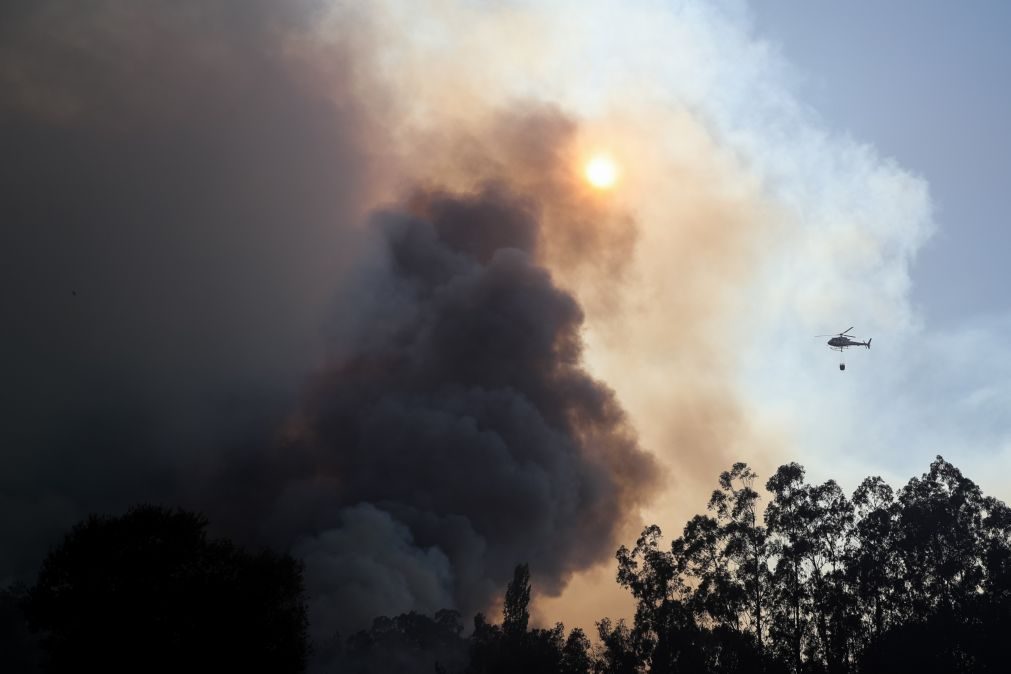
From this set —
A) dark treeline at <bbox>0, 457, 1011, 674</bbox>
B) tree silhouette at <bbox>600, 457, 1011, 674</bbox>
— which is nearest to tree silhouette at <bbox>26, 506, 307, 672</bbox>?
dark treeline at <bbox>0, 457, 1011, 674</bbox>

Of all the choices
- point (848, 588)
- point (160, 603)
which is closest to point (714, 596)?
point (848, 588)

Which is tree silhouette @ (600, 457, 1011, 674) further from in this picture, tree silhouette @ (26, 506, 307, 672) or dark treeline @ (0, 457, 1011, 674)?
tree silhouette @ (26, 506, 307, 672)

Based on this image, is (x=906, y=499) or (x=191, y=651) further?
(x=906, y=499)

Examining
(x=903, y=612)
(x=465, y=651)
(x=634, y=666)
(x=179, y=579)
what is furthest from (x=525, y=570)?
(x=179, y=579)

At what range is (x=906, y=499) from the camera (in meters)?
66.9

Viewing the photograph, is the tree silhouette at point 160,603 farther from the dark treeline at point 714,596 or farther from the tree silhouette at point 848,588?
the tree silhouette at point 848,588

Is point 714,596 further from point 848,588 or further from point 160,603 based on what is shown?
point 160,603

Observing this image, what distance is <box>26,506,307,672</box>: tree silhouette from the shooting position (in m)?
47.5

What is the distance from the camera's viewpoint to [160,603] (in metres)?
49.5

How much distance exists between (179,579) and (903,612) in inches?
2321

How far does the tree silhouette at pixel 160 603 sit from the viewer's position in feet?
156

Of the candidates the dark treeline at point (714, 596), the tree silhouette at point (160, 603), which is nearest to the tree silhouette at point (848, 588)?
the dark treeline at point (714, 596)

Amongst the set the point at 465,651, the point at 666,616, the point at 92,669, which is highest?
the point at 465,651

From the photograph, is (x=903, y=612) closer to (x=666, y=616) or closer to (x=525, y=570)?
(x=666, y=616)
